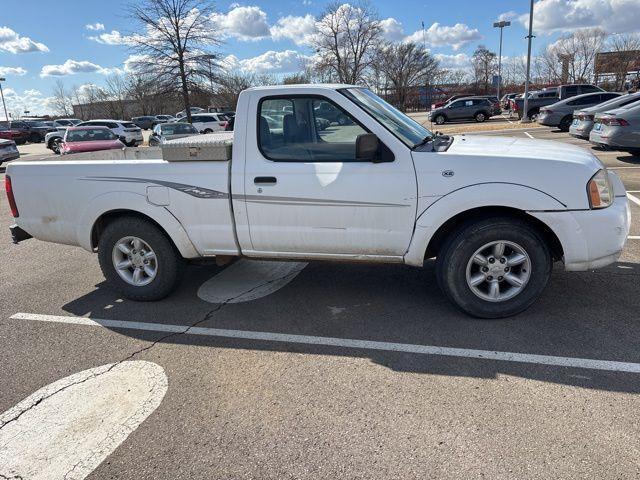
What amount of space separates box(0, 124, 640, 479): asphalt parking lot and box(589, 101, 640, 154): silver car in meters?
7.44

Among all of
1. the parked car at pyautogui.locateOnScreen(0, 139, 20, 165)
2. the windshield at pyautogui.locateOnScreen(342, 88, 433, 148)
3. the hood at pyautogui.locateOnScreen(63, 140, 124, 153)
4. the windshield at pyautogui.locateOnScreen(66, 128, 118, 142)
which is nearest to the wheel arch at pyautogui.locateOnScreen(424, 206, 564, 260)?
the windshield at pyautogui.locateOnScreen(342, 88, 433, 148)

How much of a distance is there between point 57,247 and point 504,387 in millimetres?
6414

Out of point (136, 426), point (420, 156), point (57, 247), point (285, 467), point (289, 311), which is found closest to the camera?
point (285, 467)

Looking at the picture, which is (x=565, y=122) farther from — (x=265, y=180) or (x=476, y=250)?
(x=265, y=180)

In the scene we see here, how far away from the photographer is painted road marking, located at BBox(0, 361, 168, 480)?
259 cm

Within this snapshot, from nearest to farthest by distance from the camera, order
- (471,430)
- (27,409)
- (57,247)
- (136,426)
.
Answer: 1. (471,430)
2. (136,426)
3. (27,409)
4. (57,247)

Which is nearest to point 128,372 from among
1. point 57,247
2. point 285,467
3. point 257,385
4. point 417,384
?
point 257,385

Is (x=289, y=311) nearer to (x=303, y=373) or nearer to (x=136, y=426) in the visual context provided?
(x=303, y=373)

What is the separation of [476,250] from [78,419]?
10.0 feet

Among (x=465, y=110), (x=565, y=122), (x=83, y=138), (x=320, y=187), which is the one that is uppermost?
(x=83, y=138)

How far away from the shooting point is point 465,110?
106 feet

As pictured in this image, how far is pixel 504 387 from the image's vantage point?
119 inches

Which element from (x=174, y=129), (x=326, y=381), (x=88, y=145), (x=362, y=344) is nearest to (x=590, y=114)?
(x=362, y=344)

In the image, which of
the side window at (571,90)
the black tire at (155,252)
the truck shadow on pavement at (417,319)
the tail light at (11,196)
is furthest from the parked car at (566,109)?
the tail light at (11,196)
